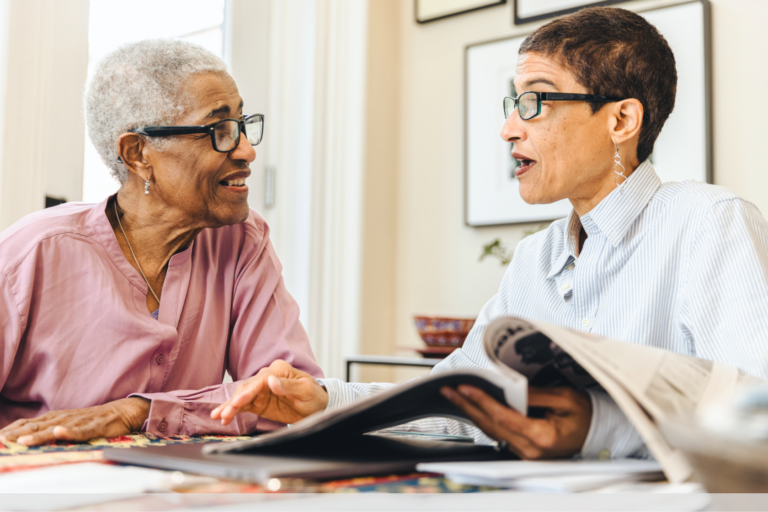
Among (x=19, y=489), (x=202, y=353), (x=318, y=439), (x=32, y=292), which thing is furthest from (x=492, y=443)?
(x=32, y=292)

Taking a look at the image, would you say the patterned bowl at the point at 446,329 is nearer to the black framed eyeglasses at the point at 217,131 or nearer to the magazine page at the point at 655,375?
the black framed eyeglasses at the point at 217,131

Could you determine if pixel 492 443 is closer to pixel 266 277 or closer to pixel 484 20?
pixel 266 277

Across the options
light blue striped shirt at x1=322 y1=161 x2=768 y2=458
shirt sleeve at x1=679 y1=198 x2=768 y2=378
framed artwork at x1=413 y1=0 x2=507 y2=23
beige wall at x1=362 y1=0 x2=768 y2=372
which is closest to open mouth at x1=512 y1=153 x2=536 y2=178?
light blue striped shirt at x1=322 y1=161 x2=768 y2=458

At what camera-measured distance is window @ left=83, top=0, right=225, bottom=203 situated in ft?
6.33

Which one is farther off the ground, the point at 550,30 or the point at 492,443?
the point at 550,30

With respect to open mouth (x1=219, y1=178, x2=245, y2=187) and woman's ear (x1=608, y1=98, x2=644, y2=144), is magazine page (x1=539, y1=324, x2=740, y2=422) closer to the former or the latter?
woman's ear (x1=608, y1=98, x2=644, y2=144)

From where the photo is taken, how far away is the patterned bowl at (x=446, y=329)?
213 cm

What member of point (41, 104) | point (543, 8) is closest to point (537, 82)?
point (41, 104)

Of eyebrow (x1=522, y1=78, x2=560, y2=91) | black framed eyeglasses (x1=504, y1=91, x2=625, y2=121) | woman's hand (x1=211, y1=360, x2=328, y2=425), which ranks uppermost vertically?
eyebrow (x1=522, y1=78, x2=560, y2=91)

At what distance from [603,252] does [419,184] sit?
5.87 ft

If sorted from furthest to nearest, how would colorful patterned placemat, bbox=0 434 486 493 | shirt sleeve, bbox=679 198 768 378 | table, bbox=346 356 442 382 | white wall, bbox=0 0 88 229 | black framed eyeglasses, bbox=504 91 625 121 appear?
table, bbox=346 356 442 382 < white wall, bbox=0 0 88 229 < black framed eyeglasses, bbox=504 91 625 121 < shirt sleeve, bbox=679 198 768 378 < colorful patterned placemat, bbox=0 434 486 493

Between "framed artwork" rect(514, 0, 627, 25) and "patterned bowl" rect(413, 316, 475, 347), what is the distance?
3.81ft

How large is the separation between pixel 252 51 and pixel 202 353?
5.24 ft

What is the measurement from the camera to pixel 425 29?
2787 mm
